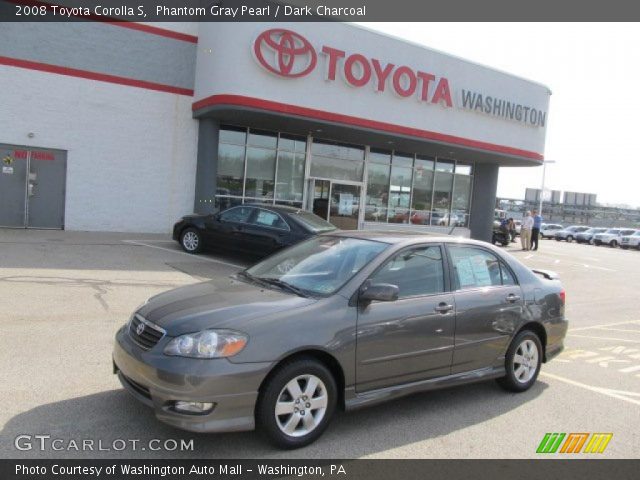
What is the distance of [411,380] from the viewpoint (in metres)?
4.52

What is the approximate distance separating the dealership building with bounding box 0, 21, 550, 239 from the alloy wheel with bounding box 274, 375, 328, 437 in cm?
1205

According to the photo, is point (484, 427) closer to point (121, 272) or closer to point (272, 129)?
point (121, 272)

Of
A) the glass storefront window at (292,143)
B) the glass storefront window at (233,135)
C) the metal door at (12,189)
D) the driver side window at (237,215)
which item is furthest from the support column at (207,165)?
the metal door at (12,189)

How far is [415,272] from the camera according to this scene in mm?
4770

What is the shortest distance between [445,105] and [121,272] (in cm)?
1324

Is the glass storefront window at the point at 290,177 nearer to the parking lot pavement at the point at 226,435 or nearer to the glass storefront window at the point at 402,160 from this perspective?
the glass storefront window at the point at 402,160

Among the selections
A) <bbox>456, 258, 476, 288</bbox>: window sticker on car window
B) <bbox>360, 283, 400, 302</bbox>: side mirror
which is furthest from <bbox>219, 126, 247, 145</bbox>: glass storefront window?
<bbox>360, 283, 400, 302</bbox>: side mirror

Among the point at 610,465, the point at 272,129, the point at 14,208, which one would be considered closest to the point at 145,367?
the point at 610,465

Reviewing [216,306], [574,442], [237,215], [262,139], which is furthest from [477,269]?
[262,139]

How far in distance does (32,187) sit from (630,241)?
41.4 m

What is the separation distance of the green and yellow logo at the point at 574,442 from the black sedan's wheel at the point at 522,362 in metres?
0.91

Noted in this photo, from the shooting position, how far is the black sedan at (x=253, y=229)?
1130 centimetres

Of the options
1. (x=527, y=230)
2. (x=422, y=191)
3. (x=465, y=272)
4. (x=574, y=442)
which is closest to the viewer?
(x=574, y=442)

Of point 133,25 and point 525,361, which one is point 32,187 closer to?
point 133,25
